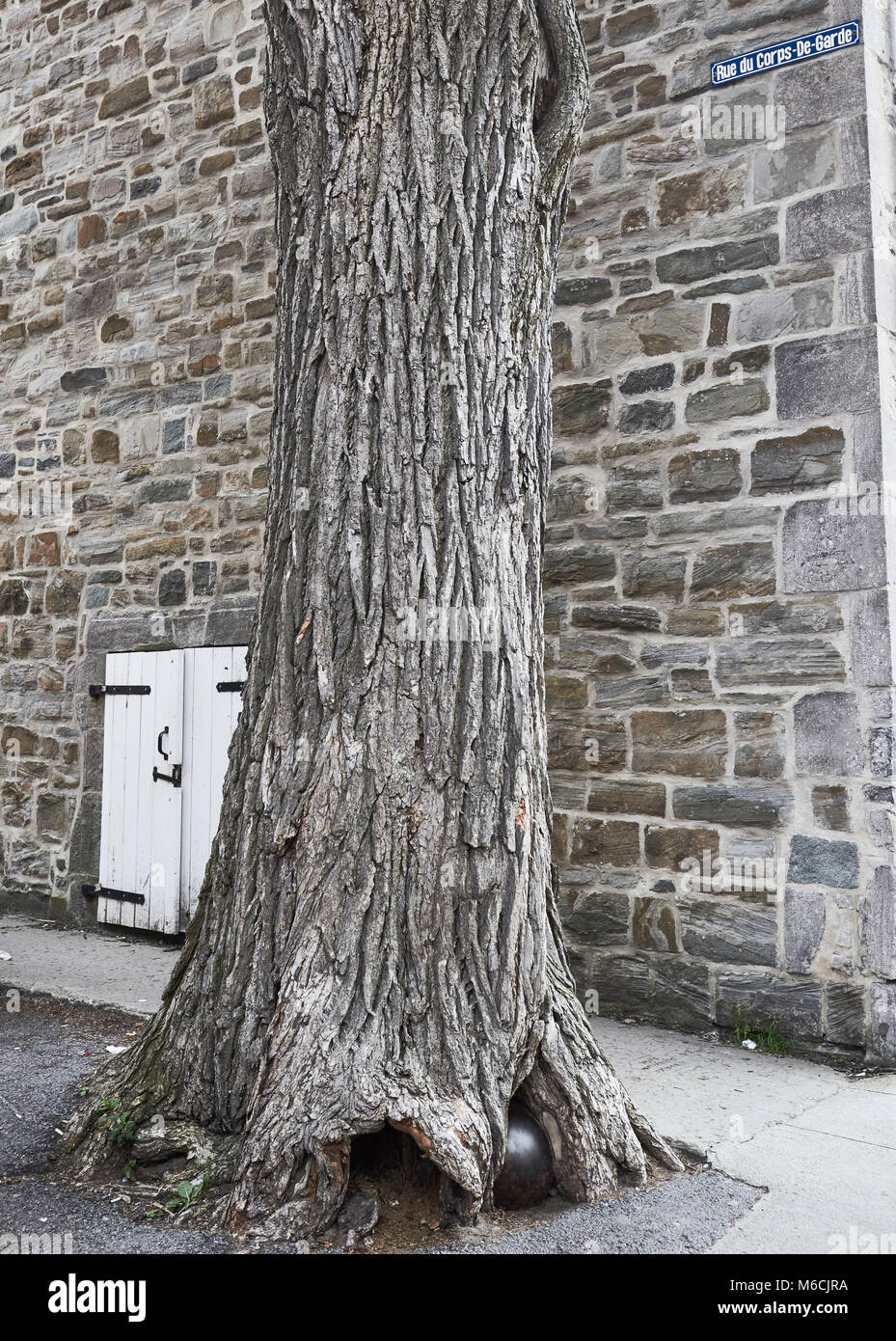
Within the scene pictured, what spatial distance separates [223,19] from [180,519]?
268cm

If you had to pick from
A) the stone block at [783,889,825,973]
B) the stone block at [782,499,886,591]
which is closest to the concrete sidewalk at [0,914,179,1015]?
the stone block at [783,889,825,973]

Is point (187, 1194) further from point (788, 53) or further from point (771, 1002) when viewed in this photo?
point (788, 53)

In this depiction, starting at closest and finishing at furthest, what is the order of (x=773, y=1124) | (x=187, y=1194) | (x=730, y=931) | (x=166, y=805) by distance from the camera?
(x=187, y=1194)
(x=773, y=1124)
(x=730, y=931)
(x=166, y=805)

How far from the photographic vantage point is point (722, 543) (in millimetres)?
4359

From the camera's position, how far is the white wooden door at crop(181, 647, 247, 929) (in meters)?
5.83

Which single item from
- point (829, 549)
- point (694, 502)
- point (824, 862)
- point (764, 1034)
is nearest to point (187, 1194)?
point (764, 1034)

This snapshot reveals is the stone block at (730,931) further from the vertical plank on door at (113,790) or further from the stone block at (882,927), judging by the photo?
the vertical plank on door at (113,790)

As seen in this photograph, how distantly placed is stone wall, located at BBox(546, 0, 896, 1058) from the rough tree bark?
4.75 ft

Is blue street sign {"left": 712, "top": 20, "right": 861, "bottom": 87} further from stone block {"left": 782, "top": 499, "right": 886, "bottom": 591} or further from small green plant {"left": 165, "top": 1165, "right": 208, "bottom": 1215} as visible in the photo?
small green plant {"left": 165, "top": 1165, "right": 208, "bottom": 1215}

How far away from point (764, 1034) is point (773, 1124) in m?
0.79

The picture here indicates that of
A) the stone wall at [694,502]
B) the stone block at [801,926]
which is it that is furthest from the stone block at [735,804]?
the stone block at [801,926]

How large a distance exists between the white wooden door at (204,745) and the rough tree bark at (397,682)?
2.85m

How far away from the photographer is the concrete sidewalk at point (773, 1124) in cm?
264

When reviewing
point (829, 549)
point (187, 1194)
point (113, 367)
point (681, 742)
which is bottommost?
point (187, 1194)
